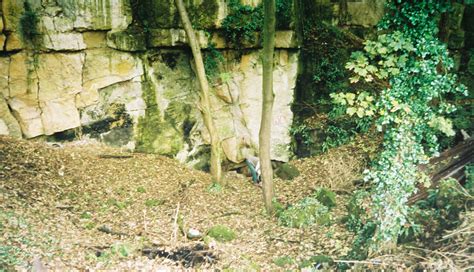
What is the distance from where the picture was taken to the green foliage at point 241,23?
12.7m

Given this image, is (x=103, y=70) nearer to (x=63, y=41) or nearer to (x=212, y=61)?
(x=63, y=41)

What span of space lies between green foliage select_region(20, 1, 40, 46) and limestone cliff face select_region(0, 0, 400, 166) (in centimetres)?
3

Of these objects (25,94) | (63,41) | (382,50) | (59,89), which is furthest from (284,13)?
(25,94)

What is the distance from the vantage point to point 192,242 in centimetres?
812

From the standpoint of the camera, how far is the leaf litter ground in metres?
7.01

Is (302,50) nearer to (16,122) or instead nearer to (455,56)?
(455,56)

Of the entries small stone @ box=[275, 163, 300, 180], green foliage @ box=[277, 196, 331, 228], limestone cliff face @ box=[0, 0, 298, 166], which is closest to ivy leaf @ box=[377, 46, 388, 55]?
green foliage @ box=[277, 196, 331, 228]

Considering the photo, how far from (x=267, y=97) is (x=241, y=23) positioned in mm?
4792

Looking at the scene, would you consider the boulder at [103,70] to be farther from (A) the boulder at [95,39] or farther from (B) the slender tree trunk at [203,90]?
(B) the slender tree trunk at [203,90]

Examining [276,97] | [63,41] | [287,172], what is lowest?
[287,172]

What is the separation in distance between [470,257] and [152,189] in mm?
7909

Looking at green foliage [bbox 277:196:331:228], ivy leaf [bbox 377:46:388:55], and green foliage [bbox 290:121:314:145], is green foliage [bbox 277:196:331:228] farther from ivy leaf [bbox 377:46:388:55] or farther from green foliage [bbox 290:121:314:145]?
green foliage [bbox 290:121:314:145]

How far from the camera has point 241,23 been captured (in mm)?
12828

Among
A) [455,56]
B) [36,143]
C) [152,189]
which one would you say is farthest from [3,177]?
[455,56]
